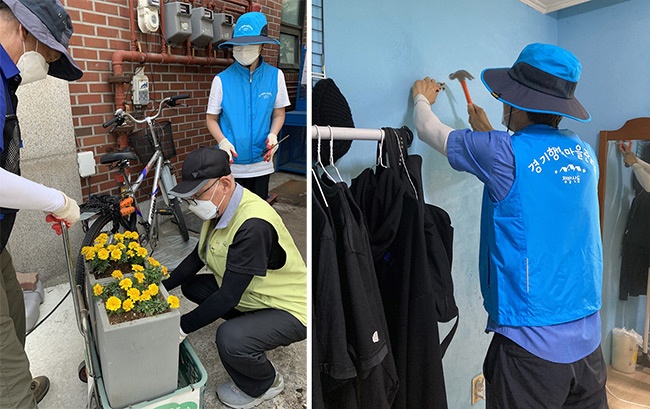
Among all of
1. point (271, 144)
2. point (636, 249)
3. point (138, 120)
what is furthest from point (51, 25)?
point (636, 249)

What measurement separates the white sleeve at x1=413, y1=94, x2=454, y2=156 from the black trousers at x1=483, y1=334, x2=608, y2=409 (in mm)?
551

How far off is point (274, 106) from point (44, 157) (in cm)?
39

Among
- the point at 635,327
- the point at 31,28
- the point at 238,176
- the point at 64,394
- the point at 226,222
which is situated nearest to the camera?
the point at 31,28

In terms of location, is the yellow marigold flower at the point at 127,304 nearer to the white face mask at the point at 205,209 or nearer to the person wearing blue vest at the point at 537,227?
the white face mask at the point at 205,209

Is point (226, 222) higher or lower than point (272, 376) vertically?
higher

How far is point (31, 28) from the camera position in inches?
24.6

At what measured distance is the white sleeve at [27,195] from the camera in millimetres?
636

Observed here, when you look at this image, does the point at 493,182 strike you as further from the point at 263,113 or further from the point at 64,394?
the point at 64,394

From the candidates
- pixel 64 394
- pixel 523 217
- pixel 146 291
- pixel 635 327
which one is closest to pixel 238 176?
pixel 146 291

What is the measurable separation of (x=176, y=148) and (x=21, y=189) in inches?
10.0

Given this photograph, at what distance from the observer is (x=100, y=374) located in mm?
798

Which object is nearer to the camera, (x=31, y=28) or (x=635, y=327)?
(x=31, y=28)

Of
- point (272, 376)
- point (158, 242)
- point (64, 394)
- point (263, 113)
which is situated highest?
point (263, 113)

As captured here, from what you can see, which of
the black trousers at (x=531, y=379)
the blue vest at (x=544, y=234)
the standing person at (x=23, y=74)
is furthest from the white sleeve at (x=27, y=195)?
the black trousers at (x=531, y=379)
